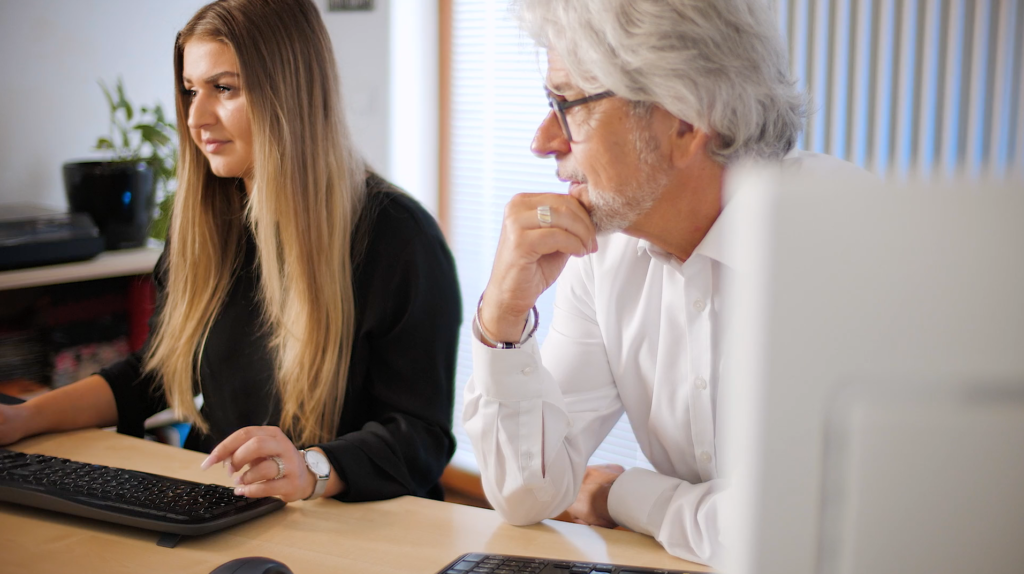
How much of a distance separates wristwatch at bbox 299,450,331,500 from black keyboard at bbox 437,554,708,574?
0.31 m

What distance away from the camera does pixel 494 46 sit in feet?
9.83

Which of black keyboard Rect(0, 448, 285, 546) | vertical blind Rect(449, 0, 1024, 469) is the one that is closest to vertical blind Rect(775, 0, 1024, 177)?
vertical blind Rect(449, 0, 1024, 469)

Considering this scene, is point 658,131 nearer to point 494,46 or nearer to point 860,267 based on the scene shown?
point 860,267

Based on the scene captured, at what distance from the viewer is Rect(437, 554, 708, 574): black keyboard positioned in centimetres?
81

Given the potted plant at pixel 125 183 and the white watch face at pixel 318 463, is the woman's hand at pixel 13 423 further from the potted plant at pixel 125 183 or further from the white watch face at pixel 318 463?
the potted plant at pixel 125 183

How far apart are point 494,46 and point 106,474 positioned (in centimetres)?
224

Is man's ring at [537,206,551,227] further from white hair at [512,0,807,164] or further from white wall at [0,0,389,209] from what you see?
white wall at [0,0,389,209]

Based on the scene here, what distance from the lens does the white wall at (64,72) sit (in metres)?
2.47

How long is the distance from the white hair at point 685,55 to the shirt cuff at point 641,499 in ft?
1.44

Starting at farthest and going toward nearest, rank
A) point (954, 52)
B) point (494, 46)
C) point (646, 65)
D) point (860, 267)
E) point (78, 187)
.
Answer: point (494, 46) < point (78, 187) < point (954, 52) < point (646, 65) < point (860, 267)

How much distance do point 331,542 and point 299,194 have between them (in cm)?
63

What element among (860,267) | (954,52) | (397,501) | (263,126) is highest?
(954,52)

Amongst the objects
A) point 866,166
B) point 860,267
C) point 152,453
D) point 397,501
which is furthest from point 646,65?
point 866,166

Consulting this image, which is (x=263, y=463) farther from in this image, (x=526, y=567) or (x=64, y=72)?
(x=64, y=72)
